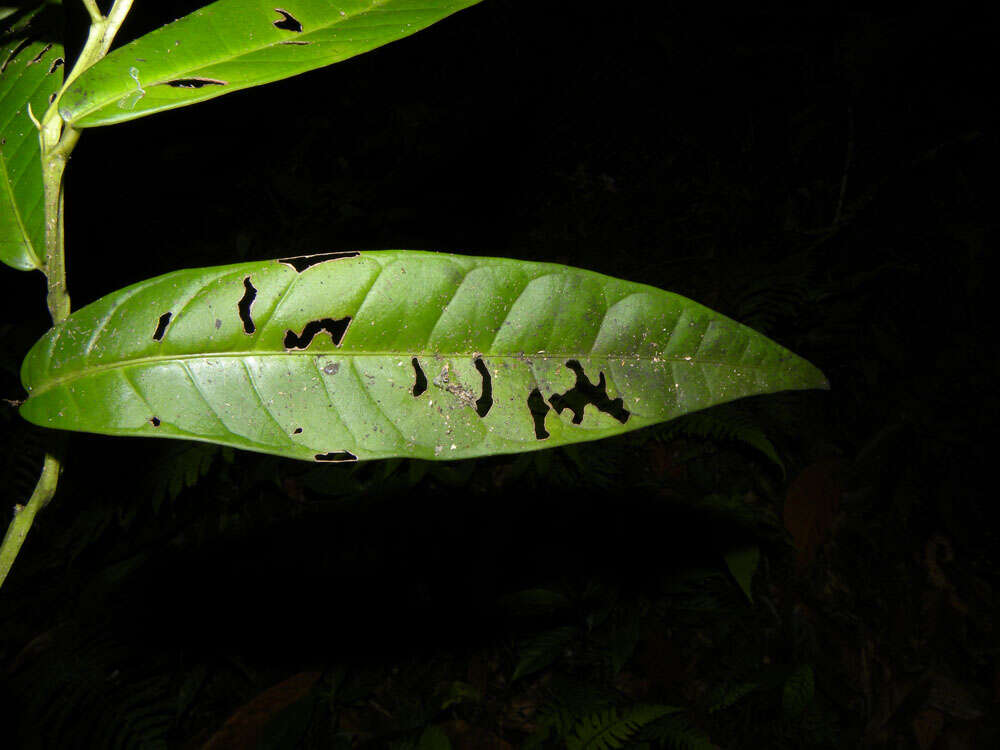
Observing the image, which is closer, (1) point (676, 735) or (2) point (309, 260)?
(2) point (309, 260)

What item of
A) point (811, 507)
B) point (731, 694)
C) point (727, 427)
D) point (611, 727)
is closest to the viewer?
point (611, 727)

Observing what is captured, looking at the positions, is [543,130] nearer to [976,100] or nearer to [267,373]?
[976,100]

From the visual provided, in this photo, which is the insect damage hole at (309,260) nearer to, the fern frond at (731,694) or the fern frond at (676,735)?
the fern frond at (676,735)

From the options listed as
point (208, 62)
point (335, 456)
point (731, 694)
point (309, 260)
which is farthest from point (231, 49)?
point (731, 694)

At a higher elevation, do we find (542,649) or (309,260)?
(309,260)

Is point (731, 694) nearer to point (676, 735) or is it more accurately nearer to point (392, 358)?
point (676, 735)

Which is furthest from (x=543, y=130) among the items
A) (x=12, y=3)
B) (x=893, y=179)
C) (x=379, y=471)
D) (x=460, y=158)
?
(x=12, y=3)
